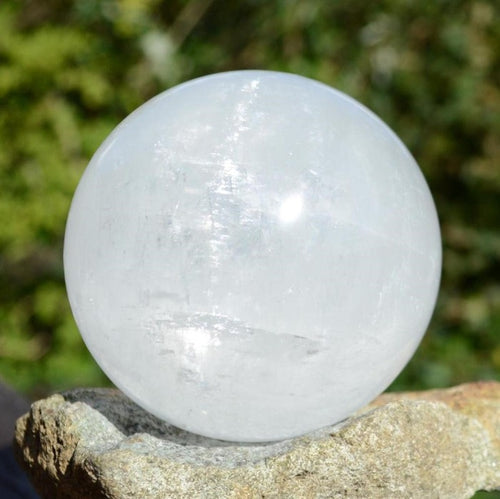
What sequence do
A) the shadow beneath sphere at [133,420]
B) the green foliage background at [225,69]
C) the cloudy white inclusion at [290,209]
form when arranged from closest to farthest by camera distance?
the cloudy white inclusion at [290,209]
the shadow beneath sphere at [133,420]
the green foliage background at [225,69]

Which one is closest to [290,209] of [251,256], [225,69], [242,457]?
[251,256]

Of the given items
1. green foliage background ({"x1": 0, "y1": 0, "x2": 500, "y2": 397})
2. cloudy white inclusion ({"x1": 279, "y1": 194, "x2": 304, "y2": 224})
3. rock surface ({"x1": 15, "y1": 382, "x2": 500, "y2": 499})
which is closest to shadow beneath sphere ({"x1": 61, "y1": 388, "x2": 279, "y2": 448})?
rock surface ({"x1": 15, "y1": 382, "x2": 500, "y2": 499})

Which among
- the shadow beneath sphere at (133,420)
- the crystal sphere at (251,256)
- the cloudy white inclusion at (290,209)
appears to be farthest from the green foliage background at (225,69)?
the cloudy white inclusion at (290,209)

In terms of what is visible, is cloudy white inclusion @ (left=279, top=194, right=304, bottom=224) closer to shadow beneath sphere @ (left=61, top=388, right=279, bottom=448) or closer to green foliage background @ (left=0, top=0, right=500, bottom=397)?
shadow beneath sphere @ (left=61, top=388, right=279, bottom=448)

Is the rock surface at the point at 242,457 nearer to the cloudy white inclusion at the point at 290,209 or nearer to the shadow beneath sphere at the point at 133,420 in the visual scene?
the shadow beneath sphere at the point at 133,420

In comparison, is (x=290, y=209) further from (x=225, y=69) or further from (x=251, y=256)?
(x=225, y=69)
